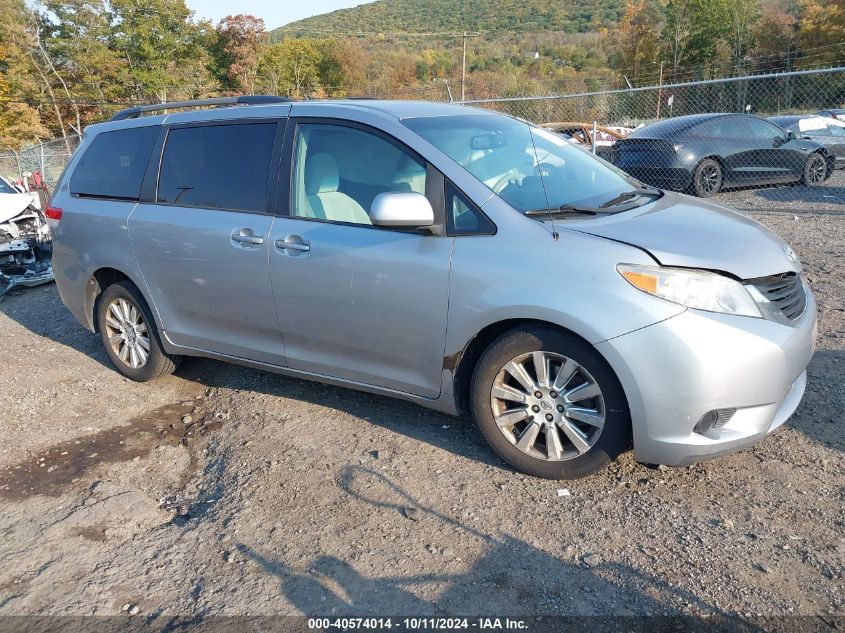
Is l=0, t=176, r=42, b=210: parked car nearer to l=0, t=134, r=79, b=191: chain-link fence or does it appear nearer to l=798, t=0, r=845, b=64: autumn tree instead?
l=0, t=134, r=79, b=191: chain-link fence

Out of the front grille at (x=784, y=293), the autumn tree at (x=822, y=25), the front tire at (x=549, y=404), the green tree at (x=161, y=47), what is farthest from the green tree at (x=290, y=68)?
the front grille at (x=784, y=293)

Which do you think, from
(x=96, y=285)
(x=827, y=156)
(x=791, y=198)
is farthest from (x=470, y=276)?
(x=827, y=156)

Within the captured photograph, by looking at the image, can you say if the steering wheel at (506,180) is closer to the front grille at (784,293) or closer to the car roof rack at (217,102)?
the front grille at (784,293)

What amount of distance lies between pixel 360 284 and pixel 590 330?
1.25 metres

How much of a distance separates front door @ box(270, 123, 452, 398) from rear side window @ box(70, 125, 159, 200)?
4.76 ft

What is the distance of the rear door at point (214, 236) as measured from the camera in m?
4.18

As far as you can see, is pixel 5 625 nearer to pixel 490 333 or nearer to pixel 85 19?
pixel 490 333

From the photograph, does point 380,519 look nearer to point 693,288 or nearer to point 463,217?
point 463,217

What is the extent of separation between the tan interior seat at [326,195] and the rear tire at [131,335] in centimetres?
171

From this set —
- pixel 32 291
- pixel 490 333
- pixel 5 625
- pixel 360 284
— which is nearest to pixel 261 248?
pixel 360 284

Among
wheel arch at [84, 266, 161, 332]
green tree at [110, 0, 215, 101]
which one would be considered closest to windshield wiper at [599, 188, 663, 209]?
wheel arch at [84, 266, 161, 332]

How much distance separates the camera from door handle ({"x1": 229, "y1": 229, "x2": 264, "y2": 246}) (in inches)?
161

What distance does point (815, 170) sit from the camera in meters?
12.9

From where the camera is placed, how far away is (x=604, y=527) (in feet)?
10.1
